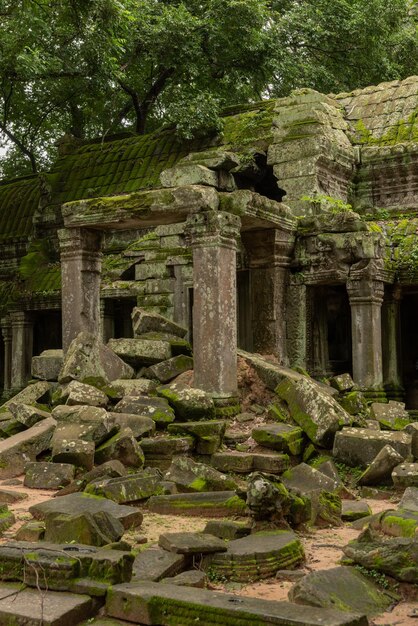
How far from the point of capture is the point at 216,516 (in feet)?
19.0

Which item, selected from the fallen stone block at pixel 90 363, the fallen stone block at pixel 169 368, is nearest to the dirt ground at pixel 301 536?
the fallen stone block at pixel 90 363

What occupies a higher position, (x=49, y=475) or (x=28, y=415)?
(x=28, y=415)

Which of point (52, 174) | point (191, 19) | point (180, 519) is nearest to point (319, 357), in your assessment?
point (180, 519)

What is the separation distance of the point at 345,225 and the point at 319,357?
6.96 ft

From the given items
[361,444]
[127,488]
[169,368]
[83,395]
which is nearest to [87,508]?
[127,488]

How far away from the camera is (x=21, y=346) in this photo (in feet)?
54.7

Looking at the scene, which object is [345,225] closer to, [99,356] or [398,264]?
[398,264]

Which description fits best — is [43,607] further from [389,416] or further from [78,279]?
[78,279]

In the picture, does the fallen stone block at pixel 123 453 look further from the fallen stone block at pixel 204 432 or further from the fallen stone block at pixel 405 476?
the fallen stone block at pixel 405 476

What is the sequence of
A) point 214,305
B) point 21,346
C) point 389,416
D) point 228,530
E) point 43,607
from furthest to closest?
point 21,346
point 389,416
point 214,305
point 228,530
point 43,607

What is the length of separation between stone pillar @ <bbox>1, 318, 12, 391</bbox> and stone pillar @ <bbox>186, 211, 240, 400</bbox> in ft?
31.3

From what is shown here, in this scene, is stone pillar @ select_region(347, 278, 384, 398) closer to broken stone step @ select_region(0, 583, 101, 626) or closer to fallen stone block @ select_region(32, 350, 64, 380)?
fallen stone block @ select_region(32, 350, 64, 380)

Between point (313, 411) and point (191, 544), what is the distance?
3.70 meters

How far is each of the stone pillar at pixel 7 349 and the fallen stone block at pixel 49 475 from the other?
10.5 meters
